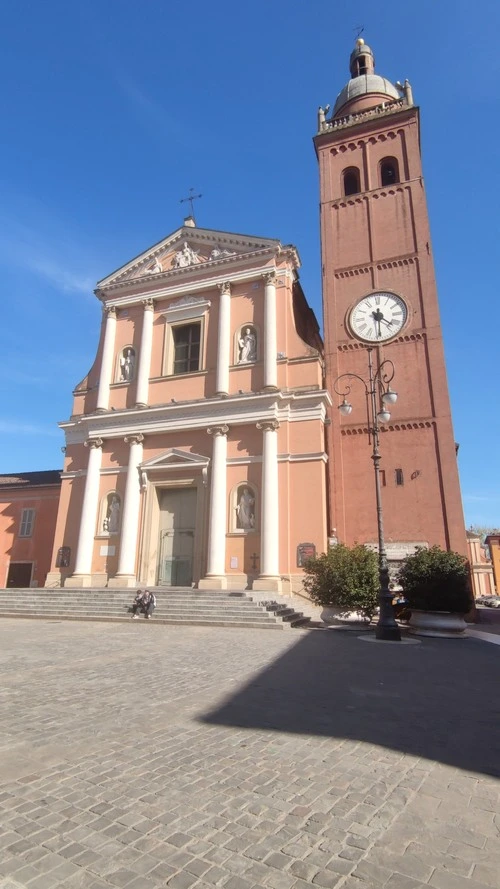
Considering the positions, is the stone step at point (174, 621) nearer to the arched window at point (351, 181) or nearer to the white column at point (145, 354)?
the white column at point (145, 354)

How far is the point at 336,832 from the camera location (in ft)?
8.43

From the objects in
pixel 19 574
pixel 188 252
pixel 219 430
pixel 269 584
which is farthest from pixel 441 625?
pixel 19 574

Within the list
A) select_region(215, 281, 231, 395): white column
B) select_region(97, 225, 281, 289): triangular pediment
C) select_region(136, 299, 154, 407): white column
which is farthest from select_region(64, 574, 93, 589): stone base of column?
select_region(97, 225, 281, 289): triangular pediment

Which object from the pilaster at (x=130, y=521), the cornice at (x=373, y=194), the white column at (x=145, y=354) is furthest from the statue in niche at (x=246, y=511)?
the cornice at (x=373, y=194)

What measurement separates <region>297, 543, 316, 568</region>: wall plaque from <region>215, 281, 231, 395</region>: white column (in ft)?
22.0

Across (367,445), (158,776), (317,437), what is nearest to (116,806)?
(158,776)

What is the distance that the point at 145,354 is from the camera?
850 inches

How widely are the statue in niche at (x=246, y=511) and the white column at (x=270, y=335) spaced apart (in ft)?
14.1

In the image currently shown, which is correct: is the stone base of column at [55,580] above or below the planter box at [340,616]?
above

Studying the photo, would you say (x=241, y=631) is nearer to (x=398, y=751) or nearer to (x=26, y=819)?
(x=398, y=751)

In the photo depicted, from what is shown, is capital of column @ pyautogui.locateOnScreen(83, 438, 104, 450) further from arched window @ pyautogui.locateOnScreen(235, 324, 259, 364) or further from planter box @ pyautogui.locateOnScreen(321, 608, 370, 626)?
planter box @ pyautogui.locateOnScreen(321, 608, 370, 626)

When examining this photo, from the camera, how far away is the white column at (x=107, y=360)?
21.7m

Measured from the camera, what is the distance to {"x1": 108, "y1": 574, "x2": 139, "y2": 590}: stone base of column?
59.5 feet

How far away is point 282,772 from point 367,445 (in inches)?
647
